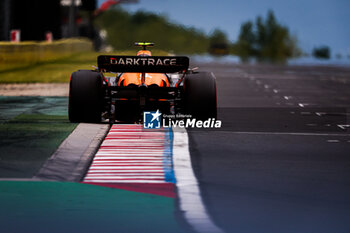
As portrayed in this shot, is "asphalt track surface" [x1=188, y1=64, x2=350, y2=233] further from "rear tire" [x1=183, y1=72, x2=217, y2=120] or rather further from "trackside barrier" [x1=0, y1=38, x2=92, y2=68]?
"trackside barrier" [x1=0, y1=38, x2=92, y2=68]

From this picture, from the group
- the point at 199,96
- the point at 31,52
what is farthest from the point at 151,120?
A: the point at 31,52

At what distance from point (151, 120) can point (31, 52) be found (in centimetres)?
3290

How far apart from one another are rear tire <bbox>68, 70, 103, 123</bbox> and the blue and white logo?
2.61 ft

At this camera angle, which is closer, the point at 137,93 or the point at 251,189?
the point at 251,189

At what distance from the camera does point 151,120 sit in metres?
15.3

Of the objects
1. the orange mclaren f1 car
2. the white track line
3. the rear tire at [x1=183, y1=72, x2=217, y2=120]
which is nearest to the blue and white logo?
the orange mclaren f1 car

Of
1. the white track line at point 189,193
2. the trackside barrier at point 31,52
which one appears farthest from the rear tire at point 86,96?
the trackside barrier at point 31,52

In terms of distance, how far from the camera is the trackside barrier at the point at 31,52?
39.0 metres

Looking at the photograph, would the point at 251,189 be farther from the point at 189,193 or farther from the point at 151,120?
the point at 151,120

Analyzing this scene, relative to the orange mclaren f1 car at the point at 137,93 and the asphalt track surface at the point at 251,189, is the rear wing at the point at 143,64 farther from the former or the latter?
the asphalt track surface at the point at 251,189

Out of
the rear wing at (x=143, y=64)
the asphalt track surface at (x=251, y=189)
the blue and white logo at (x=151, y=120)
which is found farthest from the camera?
the blue and white logo at (x=151, y=120)

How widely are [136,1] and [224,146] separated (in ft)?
343

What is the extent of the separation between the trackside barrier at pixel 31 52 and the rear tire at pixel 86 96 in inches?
883

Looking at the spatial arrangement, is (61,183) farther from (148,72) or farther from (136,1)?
(136,1)
